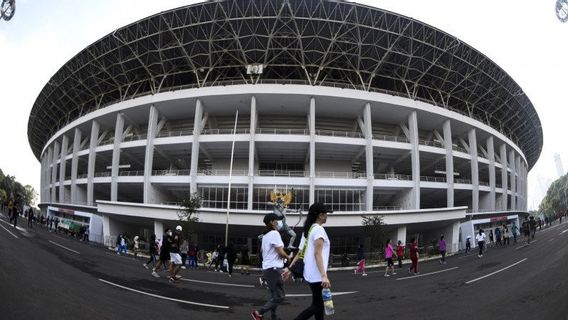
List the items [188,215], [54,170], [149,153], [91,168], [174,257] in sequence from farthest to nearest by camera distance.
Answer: [54,170] < [91,168] < [149,153] < [188,215] < [174,257]

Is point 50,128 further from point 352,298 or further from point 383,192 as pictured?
point 352,298

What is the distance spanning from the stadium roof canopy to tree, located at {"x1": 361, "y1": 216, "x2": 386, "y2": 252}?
1273cm

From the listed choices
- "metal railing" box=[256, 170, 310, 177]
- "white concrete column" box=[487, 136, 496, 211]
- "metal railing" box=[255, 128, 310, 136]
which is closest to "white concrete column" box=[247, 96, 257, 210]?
"metal railing" box=[255, 128, 310, 136]

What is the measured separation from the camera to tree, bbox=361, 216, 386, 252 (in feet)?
78.1

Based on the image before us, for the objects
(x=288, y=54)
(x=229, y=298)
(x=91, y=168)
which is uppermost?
(x=288, y=54)

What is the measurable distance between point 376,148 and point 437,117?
8.59 metres

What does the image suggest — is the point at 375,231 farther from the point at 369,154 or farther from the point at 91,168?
the point at 91,168

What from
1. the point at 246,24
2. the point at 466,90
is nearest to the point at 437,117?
the point at 466,90

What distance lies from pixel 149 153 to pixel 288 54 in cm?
1640

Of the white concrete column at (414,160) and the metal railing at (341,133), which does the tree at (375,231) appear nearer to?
the white concrete column at (414,160)

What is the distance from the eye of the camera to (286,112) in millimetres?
31328

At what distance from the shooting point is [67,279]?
7.98 metres

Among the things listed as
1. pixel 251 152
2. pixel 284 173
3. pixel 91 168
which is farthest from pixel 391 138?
pixel 91 168

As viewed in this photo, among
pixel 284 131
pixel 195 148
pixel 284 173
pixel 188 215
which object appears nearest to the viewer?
Result: pixel 188 215
